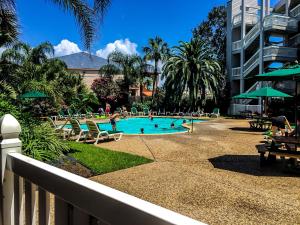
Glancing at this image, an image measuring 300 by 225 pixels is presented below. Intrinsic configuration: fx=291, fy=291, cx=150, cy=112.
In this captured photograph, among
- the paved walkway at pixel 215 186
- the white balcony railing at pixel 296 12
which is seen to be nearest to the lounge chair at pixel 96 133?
the paved walkway at pixel 215 186

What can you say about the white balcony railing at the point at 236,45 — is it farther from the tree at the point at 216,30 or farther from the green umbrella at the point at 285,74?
the green umbrella at the point at 285,74

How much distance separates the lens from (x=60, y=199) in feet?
5.22

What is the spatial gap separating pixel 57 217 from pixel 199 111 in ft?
92.7

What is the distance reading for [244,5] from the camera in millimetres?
28781

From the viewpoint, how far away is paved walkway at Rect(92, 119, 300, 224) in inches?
175

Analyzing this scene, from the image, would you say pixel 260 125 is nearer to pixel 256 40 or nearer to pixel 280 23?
pixel 280 23

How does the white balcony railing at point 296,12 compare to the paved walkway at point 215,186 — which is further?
the white balcony railing at point 296,12

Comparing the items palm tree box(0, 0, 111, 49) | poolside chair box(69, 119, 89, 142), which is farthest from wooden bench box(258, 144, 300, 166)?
poolside chair box(69, 119, 89, 142)

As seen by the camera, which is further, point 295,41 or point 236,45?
point 236,45

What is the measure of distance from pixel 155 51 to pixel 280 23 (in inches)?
573

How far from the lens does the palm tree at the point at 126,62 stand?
115 feet

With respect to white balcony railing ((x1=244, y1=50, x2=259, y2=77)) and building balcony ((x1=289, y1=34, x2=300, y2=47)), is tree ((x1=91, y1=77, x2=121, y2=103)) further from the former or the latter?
building balcony ((x1=289, y1=34, x2=300, y2=47))

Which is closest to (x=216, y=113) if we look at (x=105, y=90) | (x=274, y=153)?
(x=105, y=90)

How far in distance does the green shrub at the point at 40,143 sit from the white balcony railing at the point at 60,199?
3839mm
